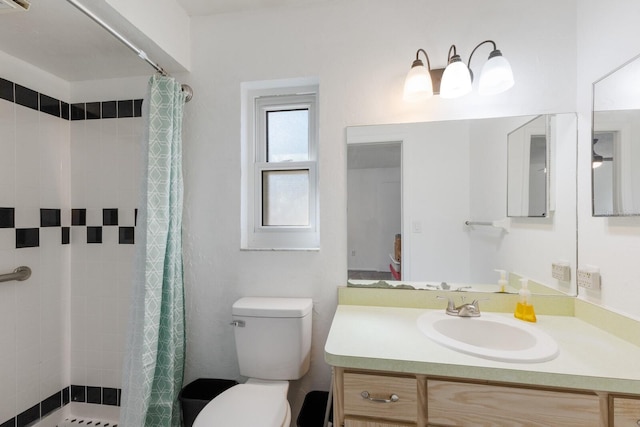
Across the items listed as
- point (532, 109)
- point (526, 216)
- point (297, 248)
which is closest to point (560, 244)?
point (526, 216)

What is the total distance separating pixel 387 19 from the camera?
1.39 metres

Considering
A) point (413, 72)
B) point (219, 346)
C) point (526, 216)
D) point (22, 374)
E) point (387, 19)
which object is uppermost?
point (387, 19)

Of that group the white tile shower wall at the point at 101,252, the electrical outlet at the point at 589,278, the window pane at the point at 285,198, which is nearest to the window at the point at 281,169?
the window pane at the point at 285,198

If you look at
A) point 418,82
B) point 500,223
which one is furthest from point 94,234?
point 500,223

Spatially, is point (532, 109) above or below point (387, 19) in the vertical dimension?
below

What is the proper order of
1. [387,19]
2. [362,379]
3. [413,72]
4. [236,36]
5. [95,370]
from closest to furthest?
[362,379], [413,72], [387,19], [236,36], [95,370]

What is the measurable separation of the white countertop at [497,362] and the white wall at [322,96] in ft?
1.45

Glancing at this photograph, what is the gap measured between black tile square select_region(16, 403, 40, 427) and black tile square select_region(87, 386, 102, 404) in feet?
0.70

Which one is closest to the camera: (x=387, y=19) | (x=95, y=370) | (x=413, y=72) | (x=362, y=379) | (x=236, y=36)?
(x=362, y=379)

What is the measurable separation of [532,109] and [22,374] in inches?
114

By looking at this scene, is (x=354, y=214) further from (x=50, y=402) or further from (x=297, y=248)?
(x=50, y=402)

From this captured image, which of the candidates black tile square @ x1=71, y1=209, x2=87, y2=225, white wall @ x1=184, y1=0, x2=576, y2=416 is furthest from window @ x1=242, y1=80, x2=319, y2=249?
black tile square @ x1=71, y1=209, x2=87, y2=225

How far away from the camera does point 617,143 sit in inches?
40.4

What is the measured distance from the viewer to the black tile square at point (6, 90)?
4.50 feet
